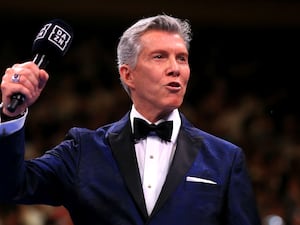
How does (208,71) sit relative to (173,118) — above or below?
below

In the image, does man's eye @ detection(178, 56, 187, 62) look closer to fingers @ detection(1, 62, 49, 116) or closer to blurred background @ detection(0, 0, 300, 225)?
fingers @ detection(1, 62, 49, 116)

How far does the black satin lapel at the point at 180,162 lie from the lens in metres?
2.26

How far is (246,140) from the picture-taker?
495 cm

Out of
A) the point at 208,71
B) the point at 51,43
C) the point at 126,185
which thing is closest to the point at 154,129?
the point at 126,185

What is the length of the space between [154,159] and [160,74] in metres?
0.23

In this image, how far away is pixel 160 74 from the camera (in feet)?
7.83

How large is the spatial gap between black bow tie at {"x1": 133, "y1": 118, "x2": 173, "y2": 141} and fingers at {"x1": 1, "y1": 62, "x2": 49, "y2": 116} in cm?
43

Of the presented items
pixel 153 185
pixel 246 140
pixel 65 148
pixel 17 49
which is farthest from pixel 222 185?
pixel 17 49

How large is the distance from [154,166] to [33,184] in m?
0.32

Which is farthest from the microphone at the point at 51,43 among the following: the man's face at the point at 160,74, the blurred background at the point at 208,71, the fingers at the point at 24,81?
the blurred background at the point at 208,71

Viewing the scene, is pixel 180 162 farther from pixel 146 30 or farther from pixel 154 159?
pixel 146 30

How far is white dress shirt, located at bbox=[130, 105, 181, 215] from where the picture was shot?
2.30m

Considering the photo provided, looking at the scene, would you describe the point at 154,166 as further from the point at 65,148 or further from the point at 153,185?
the point at 65,148

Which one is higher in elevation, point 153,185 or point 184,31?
point 184,31
